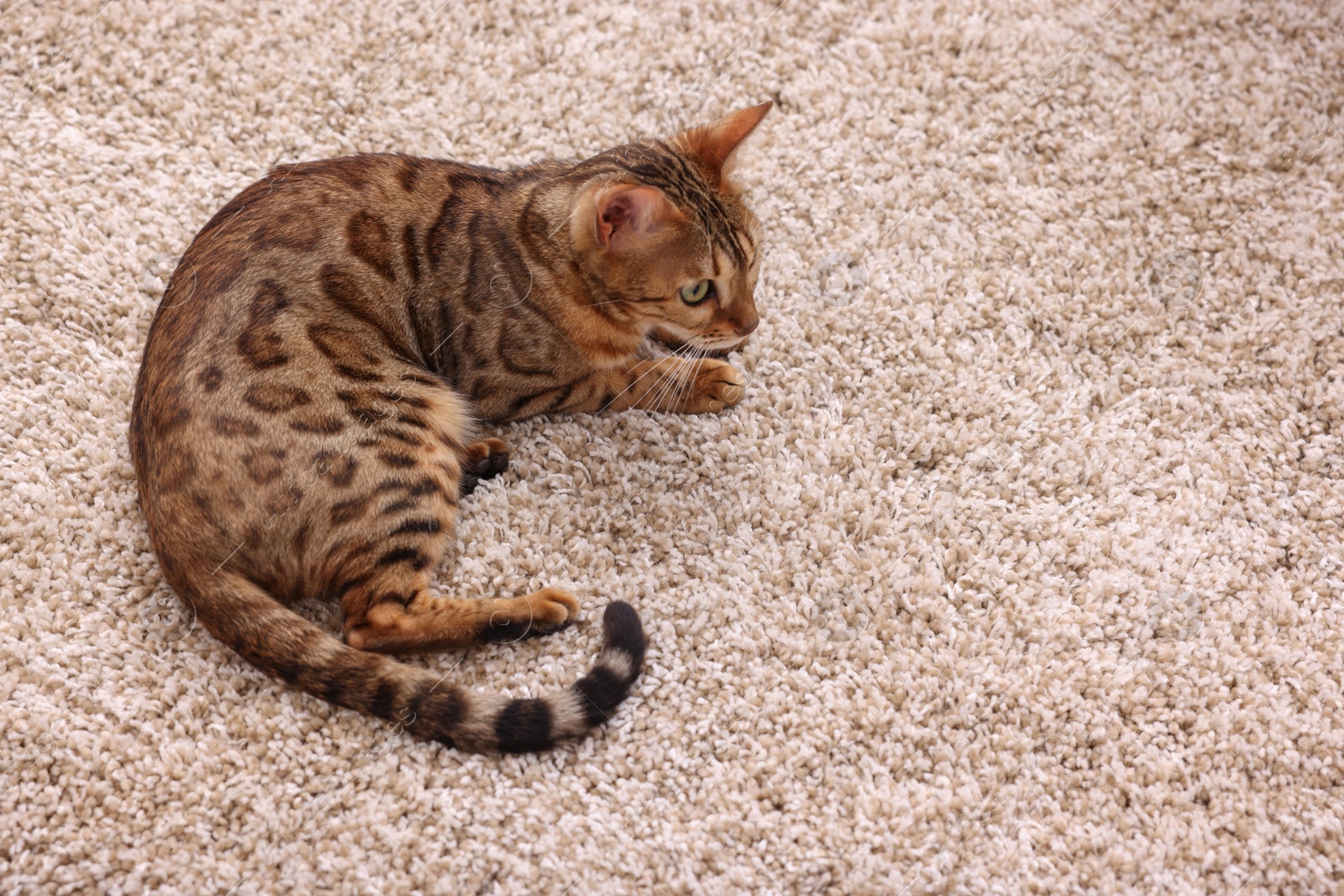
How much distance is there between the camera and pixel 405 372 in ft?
7.01

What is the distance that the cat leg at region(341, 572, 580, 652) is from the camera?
6.37 feet

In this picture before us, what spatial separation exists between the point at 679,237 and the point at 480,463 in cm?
72

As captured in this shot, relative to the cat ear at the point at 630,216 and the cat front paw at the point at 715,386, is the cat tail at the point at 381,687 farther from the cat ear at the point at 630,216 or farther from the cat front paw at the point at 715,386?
the cat ear at the point at 630,216

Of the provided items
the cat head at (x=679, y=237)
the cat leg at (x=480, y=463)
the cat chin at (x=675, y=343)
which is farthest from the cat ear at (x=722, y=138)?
the cat leg at (x=480, y=463)

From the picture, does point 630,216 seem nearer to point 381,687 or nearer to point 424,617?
point 424,617

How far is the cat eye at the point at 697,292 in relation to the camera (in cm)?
212

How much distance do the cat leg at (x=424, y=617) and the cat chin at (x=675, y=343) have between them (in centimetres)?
75

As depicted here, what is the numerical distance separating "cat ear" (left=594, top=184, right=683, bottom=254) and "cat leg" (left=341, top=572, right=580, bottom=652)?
2.57 ft

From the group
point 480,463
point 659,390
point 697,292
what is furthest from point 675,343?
point 480,463

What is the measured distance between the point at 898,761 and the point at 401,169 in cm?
173

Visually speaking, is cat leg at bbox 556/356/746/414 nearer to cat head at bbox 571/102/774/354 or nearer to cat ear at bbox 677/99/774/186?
cat head at bbox 571/102/774/354

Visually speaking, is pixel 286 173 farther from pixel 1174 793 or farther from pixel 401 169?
pixel 1174 793

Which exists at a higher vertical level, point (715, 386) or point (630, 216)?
point (630, 216)

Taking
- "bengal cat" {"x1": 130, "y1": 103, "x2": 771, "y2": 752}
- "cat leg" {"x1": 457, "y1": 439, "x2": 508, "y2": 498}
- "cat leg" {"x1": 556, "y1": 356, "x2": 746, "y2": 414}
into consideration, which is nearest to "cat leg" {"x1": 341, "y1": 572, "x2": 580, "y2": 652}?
"bengal cat" {"x1": 130, "y1": 103, "x2": 771, "y2": 752}
